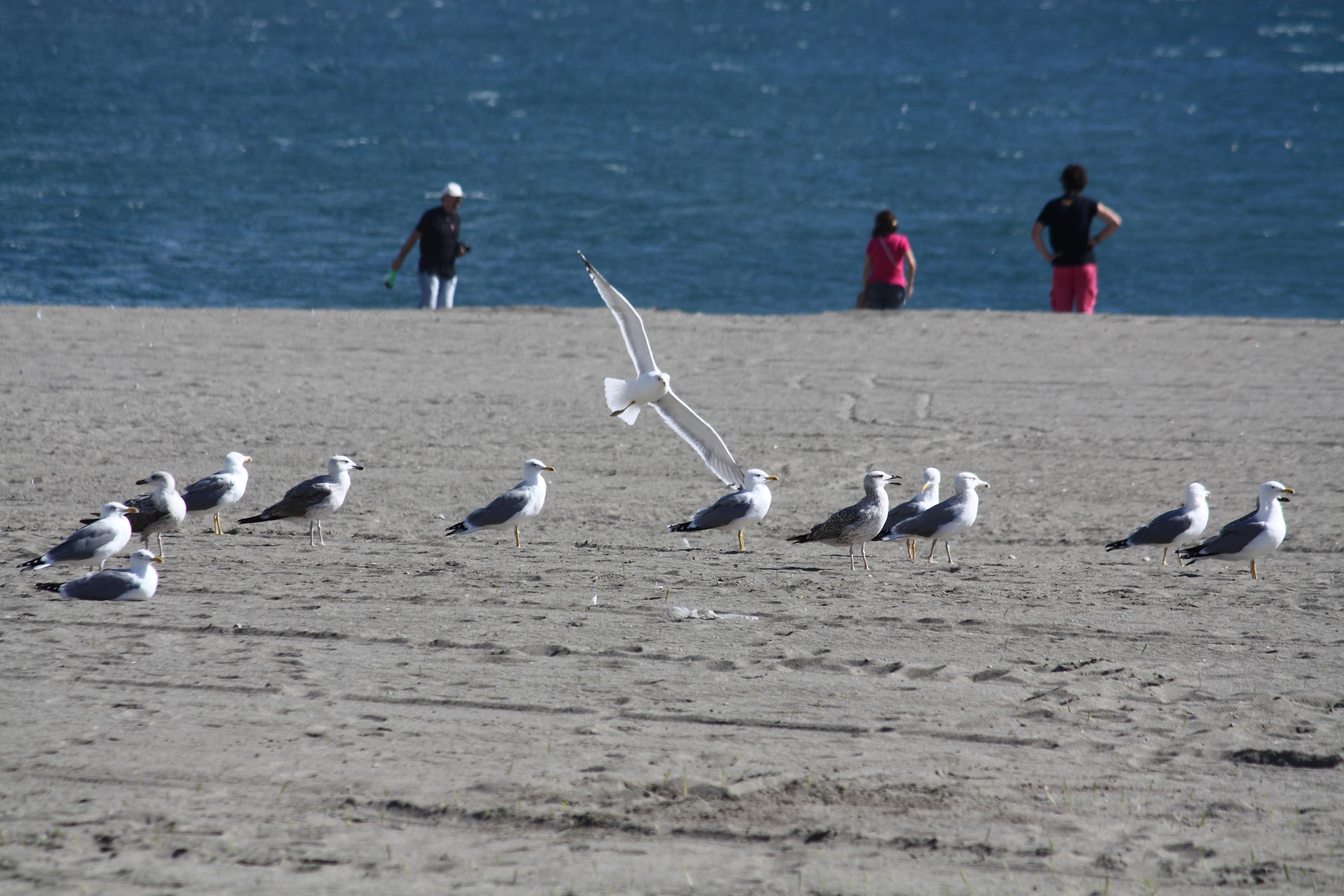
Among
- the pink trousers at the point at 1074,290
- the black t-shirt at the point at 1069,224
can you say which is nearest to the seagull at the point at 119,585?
the black t-shirt at the point at 1069,224

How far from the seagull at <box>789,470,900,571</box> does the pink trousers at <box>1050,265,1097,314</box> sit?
8369mm

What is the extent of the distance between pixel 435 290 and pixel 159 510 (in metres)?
8.75

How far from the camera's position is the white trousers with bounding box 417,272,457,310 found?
16.2 m

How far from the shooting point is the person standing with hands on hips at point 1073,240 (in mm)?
14430

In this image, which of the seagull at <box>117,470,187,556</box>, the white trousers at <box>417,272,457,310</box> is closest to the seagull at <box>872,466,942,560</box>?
the seagull at <box>117,470,187,556</box>

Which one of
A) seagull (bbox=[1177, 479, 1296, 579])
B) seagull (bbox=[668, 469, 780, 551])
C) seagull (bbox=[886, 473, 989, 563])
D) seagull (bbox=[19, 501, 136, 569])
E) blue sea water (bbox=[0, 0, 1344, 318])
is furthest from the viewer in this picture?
blue sea water (bbox=[0, 0, 1344, 318])

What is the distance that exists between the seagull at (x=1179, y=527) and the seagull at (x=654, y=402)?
2469mm

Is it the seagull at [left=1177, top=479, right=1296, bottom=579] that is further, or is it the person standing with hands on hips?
the person standing with hands on hips

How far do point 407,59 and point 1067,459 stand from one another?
58906 mm

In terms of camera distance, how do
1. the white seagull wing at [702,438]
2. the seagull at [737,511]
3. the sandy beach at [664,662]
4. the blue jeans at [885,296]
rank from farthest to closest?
the blue jeans at [885,296] → the white seagull wing at [702,438] → the seagull at [737,511] → the sandy beach at [664,662]

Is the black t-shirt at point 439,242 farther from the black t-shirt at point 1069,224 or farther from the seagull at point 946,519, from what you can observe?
the seagull at point 946,519

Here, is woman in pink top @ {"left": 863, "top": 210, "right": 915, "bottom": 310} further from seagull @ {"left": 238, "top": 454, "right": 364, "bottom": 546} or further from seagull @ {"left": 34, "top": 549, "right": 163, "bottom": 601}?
seagull @ {"left": 34, "top": 549, "right": 163, "bottom": 601}

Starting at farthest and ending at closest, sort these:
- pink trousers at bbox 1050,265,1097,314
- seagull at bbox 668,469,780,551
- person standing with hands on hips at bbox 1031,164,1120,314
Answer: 1. pink trousers at bbox 1050,265,1097,314
2. person standing with hands on hips at bbox 1031,164,1120,314
3. seagull at bbox 668,469,780,551

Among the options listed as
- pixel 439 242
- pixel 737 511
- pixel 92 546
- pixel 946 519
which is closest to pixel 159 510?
pixel 92 546
